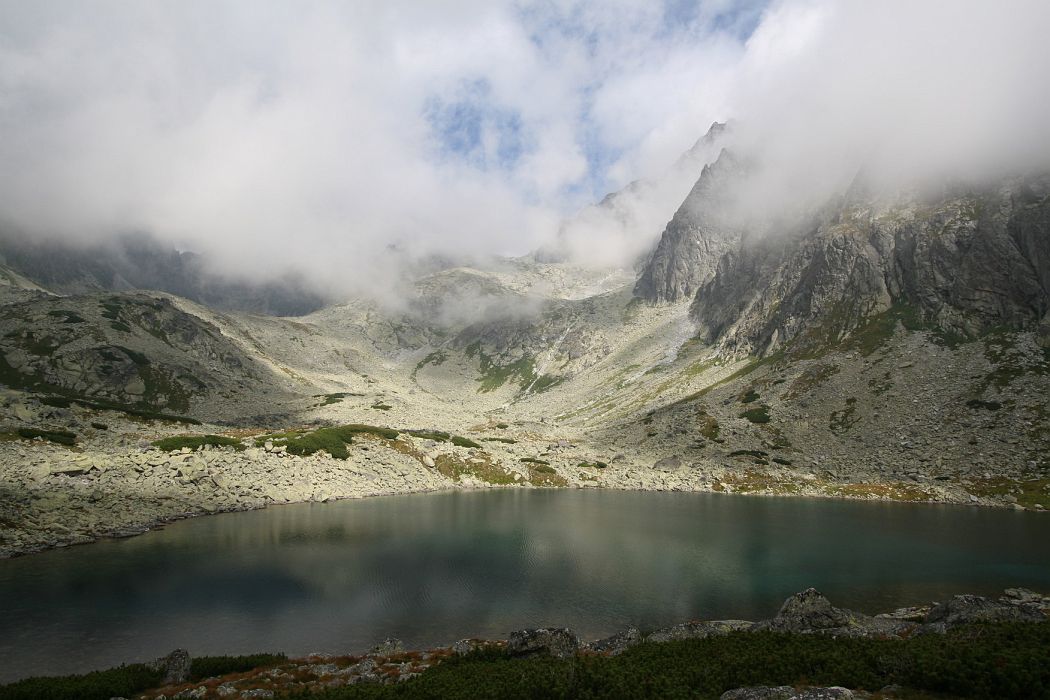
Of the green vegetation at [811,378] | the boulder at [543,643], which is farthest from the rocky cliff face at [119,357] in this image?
the green vegetation at [811,378]

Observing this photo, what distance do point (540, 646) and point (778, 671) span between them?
32.8ft

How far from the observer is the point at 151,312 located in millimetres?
173750

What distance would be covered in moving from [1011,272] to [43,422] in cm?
17739


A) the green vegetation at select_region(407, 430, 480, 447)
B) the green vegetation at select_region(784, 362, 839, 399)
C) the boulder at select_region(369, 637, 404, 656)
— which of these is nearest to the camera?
the boulder at select_region(369, 637, 404, 656)

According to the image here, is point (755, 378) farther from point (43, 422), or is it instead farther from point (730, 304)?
point (43, 422)

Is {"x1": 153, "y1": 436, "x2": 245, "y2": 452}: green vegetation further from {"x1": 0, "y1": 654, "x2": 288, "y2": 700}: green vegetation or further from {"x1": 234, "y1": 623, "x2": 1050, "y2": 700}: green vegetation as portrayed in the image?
{"x1": 234, "y1": 623, "x2": 1050, "y2": 700}: green vegetation

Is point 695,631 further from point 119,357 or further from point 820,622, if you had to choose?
point 119,357

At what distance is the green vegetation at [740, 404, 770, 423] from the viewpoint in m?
105

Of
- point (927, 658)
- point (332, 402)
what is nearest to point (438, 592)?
point (927, 658)

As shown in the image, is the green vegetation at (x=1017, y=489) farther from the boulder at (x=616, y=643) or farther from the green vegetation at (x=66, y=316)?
the green vegetation at (x=66, y=316)

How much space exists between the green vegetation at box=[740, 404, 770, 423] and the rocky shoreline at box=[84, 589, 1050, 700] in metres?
80.9

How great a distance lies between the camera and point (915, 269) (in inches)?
4975

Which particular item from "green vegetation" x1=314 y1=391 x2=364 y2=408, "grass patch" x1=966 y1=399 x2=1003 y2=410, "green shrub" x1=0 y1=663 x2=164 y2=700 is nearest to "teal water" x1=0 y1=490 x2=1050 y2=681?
"green shrub" x1=0 y1=663 x2=164 y2=700

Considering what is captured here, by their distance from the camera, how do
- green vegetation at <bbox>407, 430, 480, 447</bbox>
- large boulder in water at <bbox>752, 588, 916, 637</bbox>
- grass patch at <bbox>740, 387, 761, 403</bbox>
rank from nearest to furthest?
large boulder in water at <bbox>752, 588, 916, 637</bbox>, green vegetation at <bbox>407, 430, 480, 447</bbox>, grass patch at <bbox>740, 387, 761, 403</bbox>
